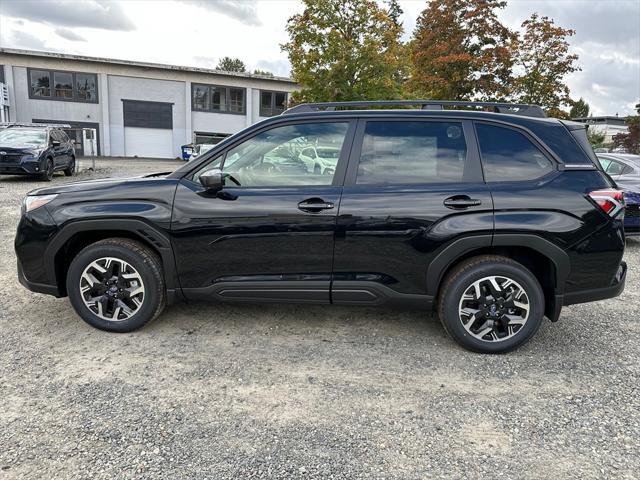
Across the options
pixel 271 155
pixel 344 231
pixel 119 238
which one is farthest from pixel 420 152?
pixel 119 238

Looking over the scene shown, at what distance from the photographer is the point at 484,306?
3455 millimetres

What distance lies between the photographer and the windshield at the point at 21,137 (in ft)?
44.7

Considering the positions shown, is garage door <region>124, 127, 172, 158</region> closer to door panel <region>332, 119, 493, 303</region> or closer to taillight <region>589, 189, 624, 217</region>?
door panel <region>332, 119, 493, 303</region>

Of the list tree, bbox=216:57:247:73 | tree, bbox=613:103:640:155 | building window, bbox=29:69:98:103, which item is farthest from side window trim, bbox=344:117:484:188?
tree, bbox=216:57:247:73

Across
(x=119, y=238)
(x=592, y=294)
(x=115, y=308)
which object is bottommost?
(x=115, y=308)

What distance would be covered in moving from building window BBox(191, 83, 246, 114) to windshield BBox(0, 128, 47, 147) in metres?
20.5

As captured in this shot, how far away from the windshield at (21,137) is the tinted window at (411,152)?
13662 millimetres

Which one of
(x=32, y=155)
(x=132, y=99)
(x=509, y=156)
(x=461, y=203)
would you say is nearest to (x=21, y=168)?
(x=32, y=155)

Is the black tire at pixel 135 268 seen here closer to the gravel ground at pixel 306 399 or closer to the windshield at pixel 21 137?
the gravel ground at pixel 306 399

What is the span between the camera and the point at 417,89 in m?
19.3

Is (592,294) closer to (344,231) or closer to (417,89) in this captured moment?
(344,231)

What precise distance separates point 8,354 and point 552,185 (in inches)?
162

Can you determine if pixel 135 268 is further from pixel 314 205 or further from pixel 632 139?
pixel 632 139

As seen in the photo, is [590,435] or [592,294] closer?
[590,435]
